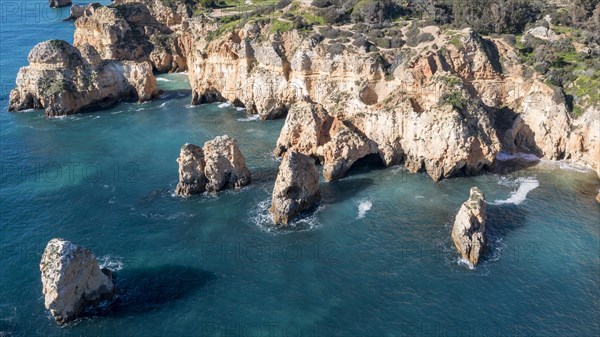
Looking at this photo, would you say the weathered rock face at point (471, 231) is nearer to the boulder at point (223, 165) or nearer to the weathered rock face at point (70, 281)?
the boulder at point (223, 165)

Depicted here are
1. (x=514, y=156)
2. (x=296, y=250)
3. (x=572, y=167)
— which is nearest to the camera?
(x=296, y=250)

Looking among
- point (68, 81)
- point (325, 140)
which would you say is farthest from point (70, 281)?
point (68, 81)

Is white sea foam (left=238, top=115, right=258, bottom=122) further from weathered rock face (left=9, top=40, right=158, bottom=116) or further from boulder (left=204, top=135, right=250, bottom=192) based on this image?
boulder (left=204, top=135, right=250, bottom=192)

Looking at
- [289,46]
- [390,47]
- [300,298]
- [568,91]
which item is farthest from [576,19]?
[300,298]

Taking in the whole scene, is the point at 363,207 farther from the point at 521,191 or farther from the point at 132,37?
the point at 132,37

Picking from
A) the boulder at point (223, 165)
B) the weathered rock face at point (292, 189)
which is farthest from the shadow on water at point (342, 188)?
the boulder at point (223, 165)
